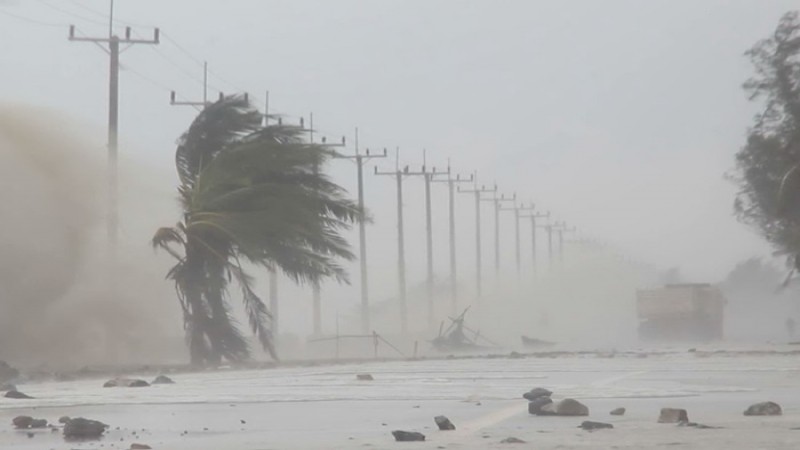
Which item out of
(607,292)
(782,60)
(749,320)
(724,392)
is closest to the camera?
(724,392)

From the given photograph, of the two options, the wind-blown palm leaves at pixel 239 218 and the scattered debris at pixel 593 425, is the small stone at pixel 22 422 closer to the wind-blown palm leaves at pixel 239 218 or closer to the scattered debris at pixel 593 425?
the scattered debris at pixel 593 425

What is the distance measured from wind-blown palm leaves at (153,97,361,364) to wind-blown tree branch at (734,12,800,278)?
13914 millimetres

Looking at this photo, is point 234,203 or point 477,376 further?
point 234,203

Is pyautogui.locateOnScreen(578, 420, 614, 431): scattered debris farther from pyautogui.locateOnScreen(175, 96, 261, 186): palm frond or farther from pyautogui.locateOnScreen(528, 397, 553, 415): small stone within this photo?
pyautogui.locateOnScreen(175, 96, 261, 186): palm frond

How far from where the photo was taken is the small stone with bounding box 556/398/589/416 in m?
16.0

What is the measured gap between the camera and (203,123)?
116 feet

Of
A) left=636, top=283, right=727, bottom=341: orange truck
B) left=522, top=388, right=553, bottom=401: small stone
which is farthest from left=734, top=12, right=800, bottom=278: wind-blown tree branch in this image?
left=522, top=388, right=553, bottom=401: small stone

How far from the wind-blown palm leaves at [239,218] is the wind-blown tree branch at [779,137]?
13.9 m

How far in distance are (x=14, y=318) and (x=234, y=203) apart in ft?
20.7

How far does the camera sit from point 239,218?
33969mm

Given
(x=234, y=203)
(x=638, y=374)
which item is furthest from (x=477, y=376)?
(x=234, y=203)

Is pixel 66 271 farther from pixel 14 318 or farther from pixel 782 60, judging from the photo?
pixel 782 60

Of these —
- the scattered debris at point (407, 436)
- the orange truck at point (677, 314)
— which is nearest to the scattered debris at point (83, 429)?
the scattered debris at point (407, 436)

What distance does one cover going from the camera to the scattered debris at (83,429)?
46.7 feet
